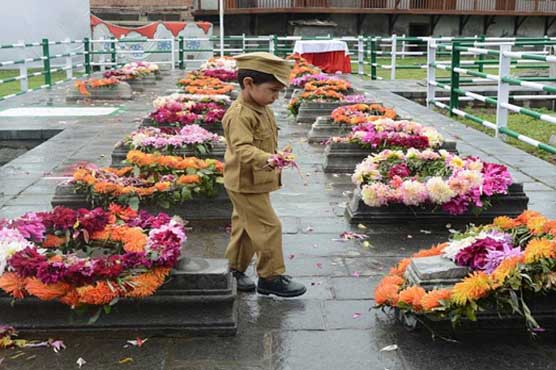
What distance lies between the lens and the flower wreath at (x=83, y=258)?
3355 mm

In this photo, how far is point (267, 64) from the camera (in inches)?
141

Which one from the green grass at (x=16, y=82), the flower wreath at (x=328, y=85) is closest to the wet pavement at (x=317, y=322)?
the flower wreath at (x=328, y=85)

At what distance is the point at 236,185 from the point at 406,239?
1717mm

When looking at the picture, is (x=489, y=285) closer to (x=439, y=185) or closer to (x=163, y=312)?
(x=163, y=312)

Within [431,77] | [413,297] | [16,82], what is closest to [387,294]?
[413,297]

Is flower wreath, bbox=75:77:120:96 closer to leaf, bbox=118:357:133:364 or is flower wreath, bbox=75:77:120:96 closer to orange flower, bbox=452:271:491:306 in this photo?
leaf, bbox=118:357:133:364

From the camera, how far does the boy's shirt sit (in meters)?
3.62

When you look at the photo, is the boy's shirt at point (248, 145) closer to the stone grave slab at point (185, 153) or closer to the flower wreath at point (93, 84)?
the stone grave slab at point (185, 153)

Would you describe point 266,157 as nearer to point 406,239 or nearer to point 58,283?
point 58,283

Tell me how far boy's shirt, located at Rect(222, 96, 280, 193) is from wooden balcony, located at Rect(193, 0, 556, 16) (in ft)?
89.5

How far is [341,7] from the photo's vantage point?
31.4 m

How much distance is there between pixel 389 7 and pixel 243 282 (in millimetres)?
29796

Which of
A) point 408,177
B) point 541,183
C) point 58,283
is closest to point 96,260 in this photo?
point 58,283

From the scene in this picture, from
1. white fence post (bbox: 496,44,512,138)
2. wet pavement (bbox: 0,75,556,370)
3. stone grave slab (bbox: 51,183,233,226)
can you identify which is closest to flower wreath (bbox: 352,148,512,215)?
wet pavement (bbox: 0,75,556,370)
